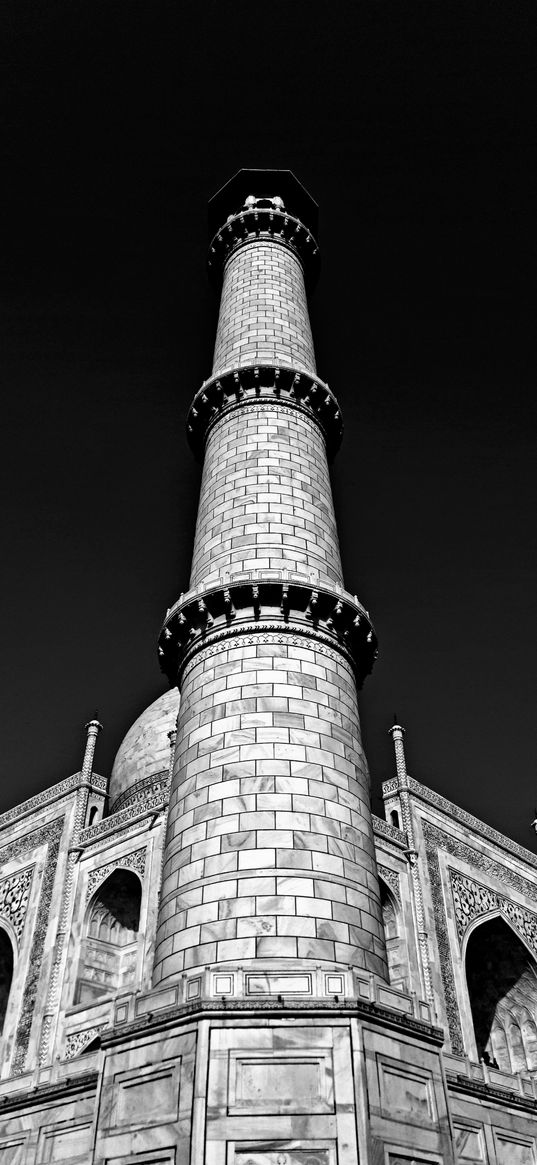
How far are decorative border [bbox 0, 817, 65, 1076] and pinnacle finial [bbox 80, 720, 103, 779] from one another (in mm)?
1258

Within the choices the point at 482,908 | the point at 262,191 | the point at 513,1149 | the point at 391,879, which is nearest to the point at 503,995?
the point at 482,908

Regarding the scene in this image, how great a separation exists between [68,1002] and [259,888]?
39.0ft

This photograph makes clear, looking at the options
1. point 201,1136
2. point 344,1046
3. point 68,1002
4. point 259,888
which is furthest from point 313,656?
A: point 68,1002

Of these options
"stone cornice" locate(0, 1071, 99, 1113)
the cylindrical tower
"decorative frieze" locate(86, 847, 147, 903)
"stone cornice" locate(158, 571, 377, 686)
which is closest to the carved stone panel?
the cylindrical tower

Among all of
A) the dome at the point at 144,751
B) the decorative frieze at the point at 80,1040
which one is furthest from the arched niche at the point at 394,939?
the dome at the point at 144,751

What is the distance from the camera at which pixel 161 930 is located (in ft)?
25.1

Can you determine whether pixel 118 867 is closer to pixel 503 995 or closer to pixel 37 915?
pixel 37 915

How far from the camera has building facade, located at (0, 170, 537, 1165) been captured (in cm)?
585

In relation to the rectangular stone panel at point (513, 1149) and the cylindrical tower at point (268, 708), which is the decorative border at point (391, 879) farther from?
the rectangular stone panel at point (513, 1149)

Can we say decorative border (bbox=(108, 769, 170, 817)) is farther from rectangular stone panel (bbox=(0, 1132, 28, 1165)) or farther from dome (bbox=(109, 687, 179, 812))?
rectangular stone panel (bbox=(0, 1132, 28, 1165))

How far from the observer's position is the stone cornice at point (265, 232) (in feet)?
53.9

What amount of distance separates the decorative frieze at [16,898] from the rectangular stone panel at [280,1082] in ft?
49.8

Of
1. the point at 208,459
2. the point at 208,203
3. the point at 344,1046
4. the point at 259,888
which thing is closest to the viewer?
the point at 344,1046

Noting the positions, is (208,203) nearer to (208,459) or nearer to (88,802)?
(208,459)
